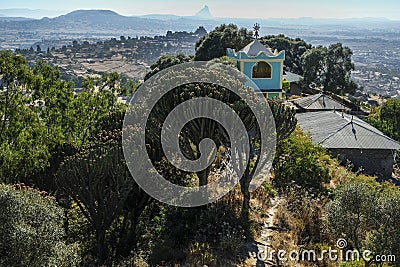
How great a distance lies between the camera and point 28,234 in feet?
17.4

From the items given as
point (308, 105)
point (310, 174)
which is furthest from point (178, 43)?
point (310, 174)

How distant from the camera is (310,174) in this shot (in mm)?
10820

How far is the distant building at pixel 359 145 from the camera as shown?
48.1 feet

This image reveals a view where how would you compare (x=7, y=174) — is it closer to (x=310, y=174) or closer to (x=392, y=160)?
(x=310, y=174)

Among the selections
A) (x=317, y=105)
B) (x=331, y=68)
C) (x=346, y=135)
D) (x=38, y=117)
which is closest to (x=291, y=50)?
(x=331, y=68)

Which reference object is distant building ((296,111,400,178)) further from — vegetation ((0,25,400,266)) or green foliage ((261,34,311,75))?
green foliage ((261,34,311,75))

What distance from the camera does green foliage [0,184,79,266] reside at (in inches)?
207

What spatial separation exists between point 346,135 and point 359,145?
2.24 ft

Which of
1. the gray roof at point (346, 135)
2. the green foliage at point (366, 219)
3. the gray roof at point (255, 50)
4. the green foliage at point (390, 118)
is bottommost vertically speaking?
the green foliage at point (390, 118)

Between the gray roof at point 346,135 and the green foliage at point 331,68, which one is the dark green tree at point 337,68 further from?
the gray roof at point 346,135

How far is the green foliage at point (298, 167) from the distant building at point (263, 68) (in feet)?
36.8

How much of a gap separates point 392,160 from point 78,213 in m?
12.0

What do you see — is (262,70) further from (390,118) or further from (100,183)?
(100,183)

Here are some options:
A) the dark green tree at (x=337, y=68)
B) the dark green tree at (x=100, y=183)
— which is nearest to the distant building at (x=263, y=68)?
the dark green tree at (x=337, y=68)
